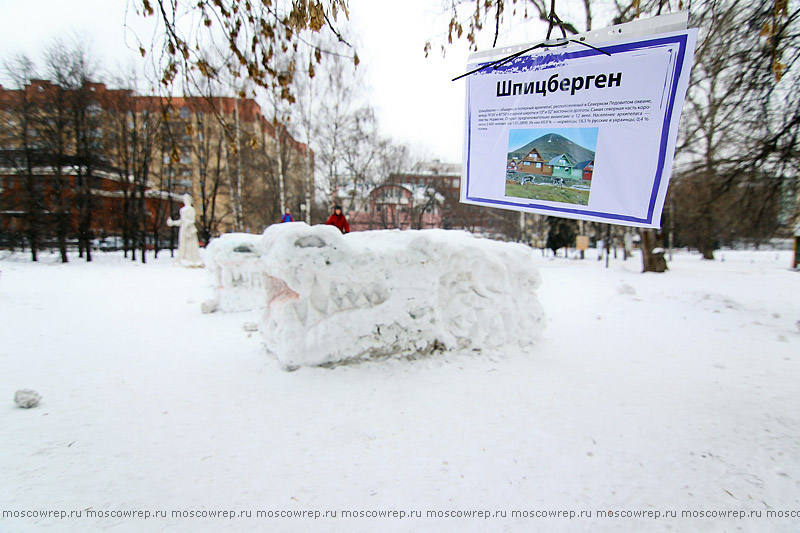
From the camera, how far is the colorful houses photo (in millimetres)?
1683

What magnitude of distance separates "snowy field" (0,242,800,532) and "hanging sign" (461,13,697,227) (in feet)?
5.50

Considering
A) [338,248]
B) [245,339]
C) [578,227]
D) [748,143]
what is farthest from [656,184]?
[578,227]

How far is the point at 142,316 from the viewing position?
18.0ft

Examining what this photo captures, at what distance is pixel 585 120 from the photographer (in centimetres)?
165

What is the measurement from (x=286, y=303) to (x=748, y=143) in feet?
29.6

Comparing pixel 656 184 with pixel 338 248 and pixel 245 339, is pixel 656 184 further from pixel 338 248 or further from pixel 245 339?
pixel 245 339

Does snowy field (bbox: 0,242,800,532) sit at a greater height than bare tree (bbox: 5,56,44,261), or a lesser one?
lesser

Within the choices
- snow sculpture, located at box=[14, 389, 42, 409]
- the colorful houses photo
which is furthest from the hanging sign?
snow sculpture, located at box=[14, 389, 42, 409]

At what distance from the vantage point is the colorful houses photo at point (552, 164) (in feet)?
5.52

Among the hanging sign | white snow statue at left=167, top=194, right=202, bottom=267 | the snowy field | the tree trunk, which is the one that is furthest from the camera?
white snow statue at left=167, top=194, right=202, bottom=267

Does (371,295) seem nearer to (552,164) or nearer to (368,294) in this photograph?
(368,294)

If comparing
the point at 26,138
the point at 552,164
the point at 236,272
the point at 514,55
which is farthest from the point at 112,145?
the point at 552,164

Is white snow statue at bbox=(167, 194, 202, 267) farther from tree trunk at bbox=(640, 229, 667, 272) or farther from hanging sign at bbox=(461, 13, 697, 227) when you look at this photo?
tree trunk at bbox=(640, 229, 667, 272)

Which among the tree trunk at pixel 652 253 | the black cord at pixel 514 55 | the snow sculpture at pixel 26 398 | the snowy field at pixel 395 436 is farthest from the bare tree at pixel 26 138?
the tree trunk at pixel 652 253
